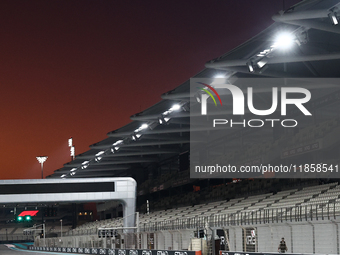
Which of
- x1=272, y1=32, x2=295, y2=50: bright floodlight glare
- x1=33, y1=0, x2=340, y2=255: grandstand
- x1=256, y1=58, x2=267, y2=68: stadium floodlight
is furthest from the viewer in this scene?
x1=256, y1=58, x2=267, y2=68: stadium floodlight

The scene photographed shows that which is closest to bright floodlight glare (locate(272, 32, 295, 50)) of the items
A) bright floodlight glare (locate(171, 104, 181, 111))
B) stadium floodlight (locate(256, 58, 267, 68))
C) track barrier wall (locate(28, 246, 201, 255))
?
stadium floodlight (locate(256, 58, 267, 68))

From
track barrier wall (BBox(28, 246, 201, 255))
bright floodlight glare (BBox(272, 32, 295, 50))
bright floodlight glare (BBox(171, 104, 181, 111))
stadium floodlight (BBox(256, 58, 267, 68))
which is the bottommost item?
track barrier wall (BBox(28, 246, 201, 255))

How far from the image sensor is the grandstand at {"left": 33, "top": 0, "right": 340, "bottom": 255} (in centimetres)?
2020

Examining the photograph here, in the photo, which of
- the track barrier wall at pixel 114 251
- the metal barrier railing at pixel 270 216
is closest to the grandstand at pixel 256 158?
the metal barrier railing at pixel 270 216

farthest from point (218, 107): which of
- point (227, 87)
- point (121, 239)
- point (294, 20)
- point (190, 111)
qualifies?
point (294, 20)

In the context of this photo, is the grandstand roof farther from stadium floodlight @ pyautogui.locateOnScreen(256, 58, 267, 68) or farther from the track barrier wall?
the track barrier wall

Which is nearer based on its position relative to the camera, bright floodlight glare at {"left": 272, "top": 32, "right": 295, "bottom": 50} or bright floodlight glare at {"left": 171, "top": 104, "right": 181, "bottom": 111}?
bright floodlight glare at {"left": 272, "top": 32, "right": 295, "bottom": 50}

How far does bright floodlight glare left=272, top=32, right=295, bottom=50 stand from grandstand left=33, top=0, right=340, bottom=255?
0.31m

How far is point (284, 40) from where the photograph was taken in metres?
23.2

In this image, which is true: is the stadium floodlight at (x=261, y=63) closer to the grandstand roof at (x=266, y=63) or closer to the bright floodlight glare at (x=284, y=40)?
the grandstand roof at (x=266, y=63)

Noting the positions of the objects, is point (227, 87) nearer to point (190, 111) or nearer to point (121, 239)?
point (190, 111)

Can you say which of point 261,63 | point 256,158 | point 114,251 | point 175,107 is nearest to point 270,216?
point 261,63

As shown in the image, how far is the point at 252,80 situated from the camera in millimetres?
30422

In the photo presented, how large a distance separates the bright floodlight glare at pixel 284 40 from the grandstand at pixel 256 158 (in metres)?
0.31
